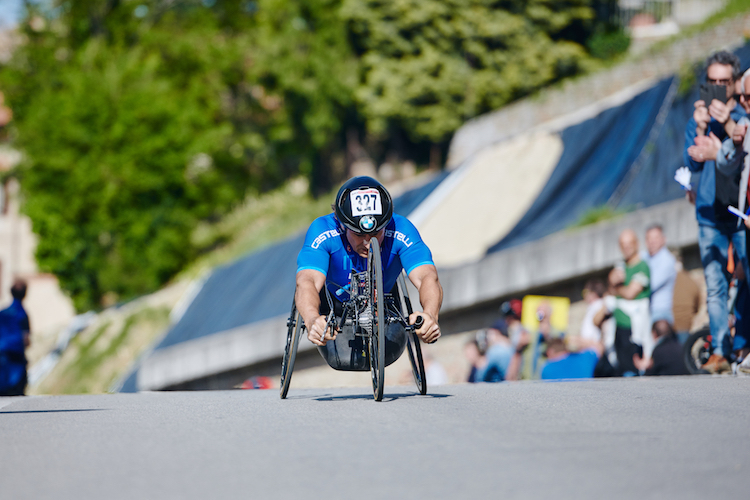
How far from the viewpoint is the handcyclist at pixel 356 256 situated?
697cm

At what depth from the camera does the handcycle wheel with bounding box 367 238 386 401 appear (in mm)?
6648

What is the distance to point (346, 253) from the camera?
7.38 meters

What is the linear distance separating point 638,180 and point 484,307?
3.15m

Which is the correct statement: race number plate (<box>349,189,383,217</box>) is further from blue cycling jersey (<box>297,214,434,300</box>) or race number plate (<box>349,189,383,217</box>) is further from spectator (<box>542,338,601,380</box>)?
spectator (<box>542,338,601,380</box>)

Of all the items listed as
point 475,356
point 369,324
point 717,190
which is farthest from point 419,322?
point 475,356

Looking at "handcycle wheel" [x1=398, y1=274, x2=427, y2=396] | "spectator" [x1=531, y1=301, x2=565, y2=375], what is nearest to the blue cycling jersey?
"handcycle wheel" [x1=398, y1=274, x2=427, y2=396]

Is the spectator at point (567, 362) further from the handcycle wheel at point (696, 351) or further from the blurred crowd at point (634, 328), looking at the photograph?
the handcycle wheel at point (696, 351)

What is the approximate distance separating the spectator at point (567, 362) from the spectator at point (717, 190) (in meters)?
2.15

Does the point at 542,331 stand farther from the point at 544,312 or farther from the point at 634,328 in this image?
the point at 634,328

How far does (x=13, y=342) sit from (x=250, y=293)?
1226cm

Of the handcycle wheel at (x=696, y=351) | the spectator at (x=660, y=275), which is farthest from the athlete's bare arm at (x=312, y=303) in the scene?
the spectator at (x=660, y=275)

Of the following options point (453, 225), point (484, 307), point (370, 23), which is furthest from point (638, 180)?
point (370, 23)

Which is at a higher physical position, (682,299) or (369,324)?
(682,299)

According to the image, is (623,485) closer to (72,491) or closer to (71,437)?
(72,491)
